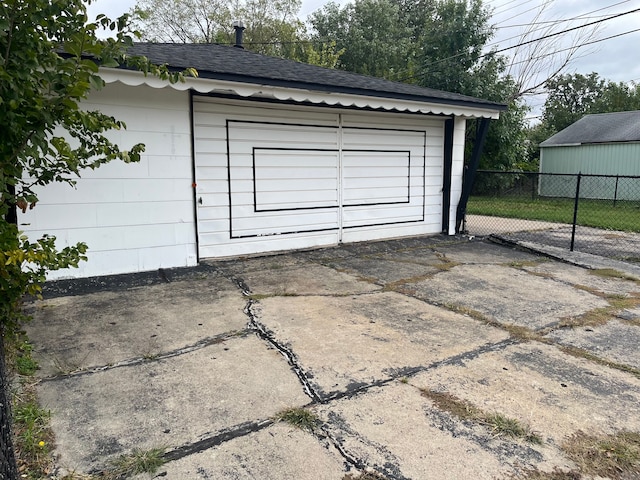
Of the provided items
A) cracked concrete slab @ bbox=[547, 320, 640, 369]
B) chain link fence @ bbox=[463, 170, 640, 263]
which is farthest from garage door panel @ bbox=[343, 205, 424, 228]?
cracked concrete slab @ bbox=[547, 320, 640, 369]

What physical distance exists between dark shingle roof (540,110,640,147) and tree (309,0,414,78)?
847cm

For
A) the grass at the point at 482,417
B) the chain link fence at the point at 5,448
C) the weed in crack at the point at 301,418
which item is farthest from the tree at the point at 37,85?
the grass at the point at 482,417

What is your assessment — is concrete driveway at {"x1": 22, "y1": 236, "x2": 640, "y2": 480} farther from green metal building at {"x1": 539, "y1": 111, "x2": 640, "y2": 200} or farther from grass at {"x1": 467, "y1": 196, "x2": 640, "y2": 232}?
green metal building at {"x1": 539, "y1": 111, "x2": 640, "y2": 200}

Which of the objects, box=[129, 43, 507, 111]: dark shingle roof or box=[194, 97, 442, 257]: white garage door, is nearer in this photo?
box=[129, 43, 507, 111]: dark shingle roof

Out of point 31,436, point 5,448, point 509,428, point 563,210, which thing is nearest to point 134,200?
point 31,436

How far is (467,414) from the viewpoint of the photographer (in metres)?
2.39

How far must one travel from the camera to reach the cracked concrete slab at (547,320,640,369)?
3180mm

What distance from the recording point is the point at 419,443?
2133 mm

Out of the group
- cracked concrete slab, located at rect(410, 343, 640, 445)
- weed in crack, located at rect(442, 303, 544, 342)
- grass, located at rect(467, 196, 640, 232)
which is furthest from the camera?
grass, located at rect(467, 196, 640, 232)

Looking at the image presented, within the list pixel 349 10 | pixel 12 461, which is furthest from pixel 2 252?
pixel 349 10

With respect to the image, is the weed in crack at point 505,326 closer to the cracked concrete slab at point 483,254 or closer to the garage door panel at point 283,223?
the cracked concrete slab at point 483,254

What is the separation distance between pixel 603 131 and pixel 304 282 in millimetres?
20603

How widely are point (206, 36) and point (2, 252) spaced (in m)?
29.2

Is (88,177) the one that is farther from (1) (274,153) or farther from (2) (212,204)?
(1) (274,153)
